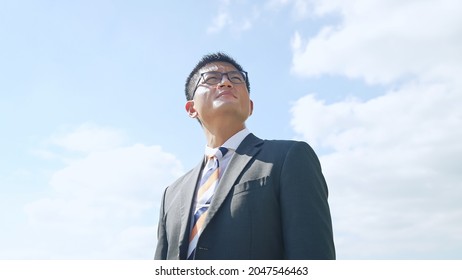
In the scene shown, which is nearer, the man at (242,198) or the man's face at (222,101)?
the man at (242,198)

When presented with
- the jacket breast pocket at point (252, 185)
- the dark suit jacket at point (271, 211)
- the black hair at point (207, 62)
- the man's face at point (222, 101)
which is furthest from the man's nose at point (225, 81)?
the jacket breast pocket at point (252, 185)

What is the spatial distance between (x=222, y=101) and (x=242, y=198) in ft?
4.37

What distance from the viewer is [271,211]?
445 centimetres

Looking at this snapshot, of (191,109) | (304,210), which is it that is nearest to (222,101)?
(191,109)

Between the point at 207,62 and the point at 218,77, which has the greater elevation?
the point at 207,62

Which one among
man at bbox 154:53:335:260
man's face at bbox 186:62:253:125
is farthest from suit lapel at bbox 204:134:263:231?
man's face at bbox 186:62:253:125

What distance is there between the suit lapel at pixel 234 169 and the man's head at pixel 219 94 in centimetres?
36

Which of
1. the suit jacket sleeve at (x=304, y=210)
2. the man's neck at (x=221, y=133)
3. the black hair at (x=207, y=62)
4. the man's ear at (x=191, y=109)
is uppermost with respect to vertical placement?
the black hair at (x=207, y=62)

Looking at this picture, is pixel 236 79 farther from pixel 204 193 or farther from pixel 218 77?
pixel 204 193

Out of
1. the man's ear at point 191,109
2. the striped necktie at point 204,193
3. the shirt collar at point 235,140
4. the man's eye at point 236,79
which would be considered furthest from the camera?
the man's ear at point 191,109

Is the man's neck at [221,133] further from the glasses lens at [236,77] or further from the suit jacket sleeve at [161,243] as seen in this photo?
the suit jacket sleeve at [161,243]

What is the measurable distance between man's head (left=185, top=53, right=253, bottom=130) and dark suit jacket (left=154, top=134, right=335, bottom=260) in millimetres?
701

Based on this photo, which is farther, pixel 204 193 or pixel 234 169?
pixel 204 193

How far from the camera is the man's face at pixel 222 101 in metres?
5.39
